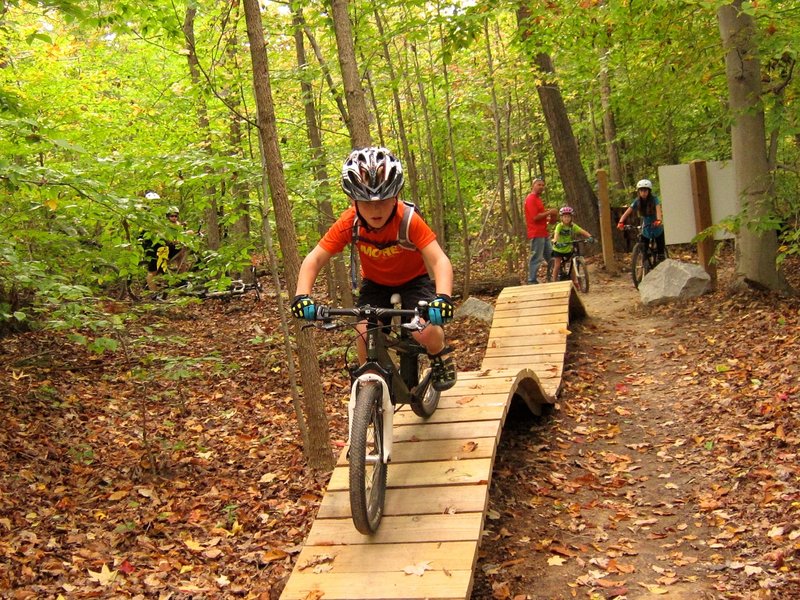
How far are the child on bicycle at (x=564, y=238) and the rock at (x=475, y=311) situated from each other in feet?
6.07

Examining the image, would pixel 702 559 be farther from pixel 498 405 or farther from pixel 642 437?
pixel 642 437

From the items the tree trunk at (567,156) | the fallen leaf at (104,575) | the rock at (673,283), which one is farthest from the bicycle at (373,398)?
the tree trunk at (567,156)

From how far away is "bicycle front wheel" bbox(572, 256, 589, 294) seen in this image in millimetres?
13289

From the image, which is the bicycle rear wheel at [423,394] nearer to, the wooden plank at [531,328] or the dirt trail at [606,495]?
the dirt trail at [606,495]

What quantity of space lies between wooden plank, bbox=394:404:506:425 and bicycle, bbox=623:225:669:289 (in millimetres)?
8208

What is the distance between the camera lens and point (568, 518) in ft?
17.2

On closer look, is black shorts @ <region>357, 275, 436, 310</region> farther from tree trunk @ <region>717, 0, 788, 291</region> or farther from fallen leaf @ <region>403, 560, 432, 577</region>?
tree trunk @ <region>717, 0, 788, 291</region>

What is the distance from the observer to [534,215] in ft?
41.7

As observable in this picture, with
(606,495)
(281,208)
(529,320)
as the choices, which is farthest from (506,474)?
(529,320)

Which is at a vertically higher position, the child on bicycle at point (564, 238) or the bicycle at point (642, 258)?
the child on bicycle at point (564, 238)

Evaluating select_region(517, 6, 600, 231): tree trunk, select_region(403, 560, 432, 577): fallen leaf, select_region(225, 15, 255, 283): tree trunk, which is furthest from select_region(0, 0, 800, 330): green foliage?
select_region(403, 560, 432, 577): fallen leaf

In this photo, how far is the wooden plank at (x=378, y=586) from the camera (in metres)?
3.64

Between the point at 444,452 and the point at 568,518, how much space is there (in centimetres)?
111

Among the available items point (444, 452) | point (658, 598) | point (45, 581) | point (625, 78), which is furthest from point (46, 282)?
point (625, 78)
